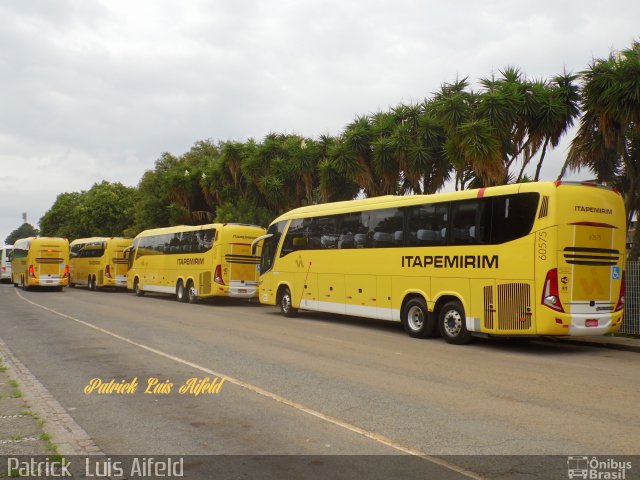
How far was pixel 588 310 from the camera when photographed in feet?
40.5

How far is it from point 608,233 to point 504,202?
2.23 metres

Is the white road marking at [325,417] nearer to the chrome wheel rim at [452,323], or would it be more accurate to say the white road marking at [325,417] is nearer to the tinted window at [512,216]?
the chrome wheel rim at [452,323]

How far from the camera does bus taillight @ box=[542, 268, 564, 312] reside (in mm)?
11953

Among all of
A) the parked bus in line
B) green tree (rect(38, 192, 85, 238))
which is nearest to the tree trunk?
the parked bus in line

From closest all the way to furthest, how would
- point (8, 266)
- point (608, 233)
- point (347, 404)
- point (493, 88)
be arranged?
point (347, 404) < point (608, 233) < point (493, 88) < point (8, 266)

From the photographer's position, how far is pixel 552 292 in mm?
11953

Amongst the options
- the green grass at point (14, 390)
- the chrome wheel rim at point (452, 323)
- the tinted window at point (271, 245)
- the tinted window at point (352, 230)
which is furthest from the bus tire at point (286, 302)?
the green grass at point (14, 390)

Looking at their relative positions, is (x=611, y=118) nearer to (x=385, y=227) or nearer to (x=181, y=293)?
(x=385, y=227)

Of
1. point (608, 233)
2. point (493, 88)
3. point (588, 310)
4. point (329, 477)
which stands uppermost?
point (493, 88)

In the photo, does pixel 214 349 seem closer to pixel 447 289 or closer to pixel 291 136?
pixel 447 289

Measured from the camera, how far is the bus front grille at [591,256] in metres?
12.1

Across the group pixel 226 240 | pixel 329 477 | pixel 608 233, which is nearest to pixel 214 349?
pixel 329 477

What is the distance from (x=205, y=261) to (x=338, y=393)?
18.2 m

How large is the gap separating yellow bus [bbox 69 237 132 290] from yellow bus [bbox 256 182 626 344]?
23.6m
